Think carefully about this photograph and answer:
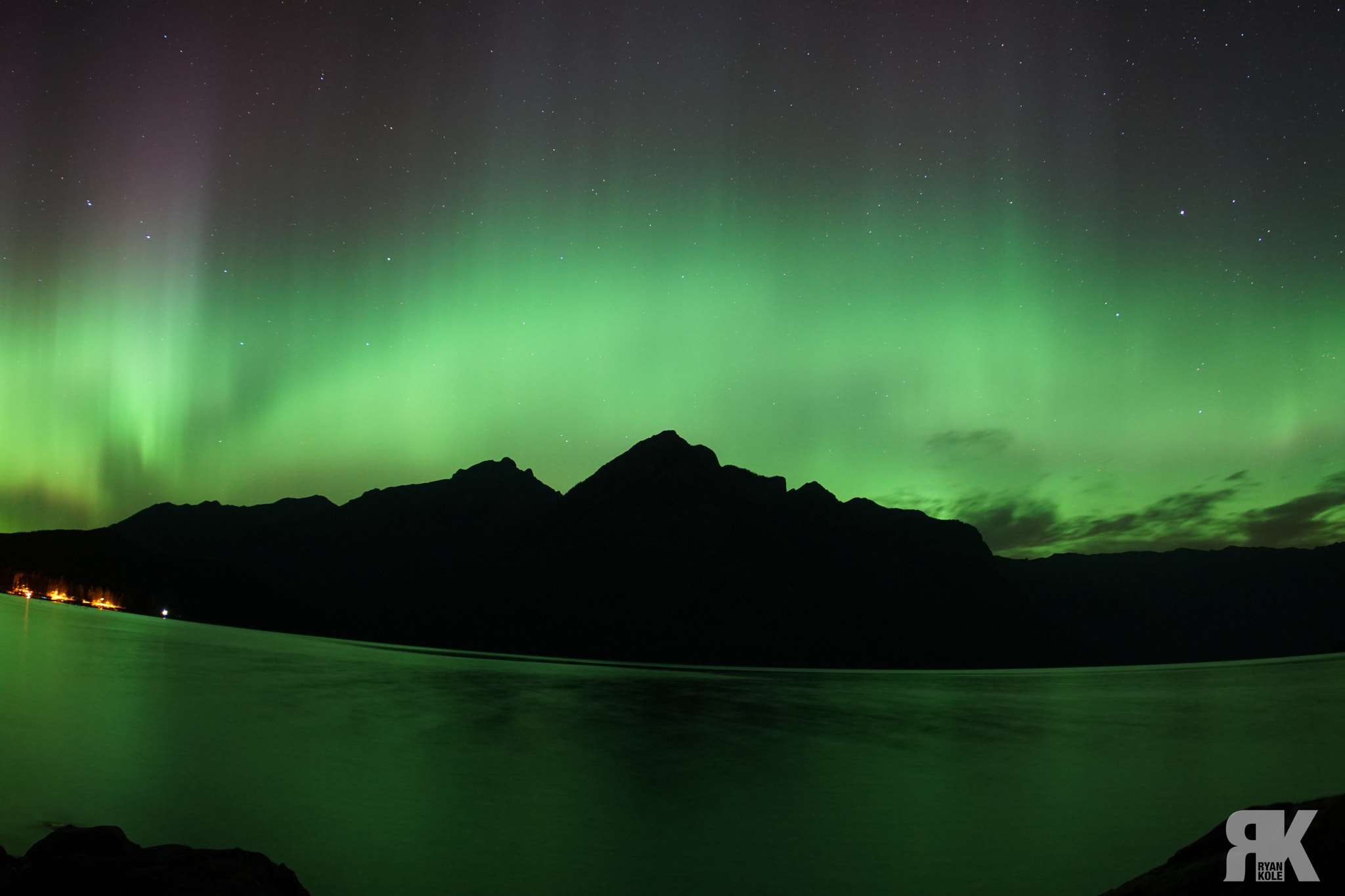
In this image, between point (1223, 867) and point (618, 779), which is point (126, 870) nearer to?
point (1223, 867)

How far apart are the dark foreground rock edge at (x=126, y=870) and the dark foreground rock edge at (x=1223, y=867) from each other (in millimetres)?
6595

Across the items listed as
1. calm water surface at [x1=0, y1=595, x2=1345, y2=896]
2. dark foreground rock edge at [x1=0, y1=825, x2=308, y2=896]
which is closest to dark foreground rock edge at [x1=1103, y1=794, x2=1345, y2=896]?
calm water surface at [x1=0, y1=595, x2=1345, y2=896]

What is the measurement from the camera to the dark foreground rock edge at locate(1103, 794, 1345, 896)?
5242 millimetres

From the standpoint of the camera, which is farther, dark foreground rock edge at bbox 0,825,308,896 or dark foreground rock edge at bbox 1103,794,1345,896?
dark foreground rock edge at bbox 0,825,308,896

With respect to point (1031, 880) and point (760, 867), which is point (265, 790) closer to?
point (760, 867)

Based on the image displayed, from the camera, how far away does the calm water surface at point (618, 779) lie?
10.6m

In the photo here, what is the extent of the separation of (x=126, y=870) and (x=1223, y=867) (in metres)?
7.68

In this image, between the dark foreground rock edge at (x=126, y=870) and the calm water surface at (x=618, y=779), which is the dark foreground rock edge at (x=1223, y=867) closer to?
the calm water surface at (x=618, y=779)

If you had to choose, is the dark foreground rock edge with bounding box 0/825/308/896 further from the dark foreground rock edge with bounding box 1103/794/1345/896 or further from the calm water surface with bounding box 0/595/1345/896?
the dark foreground rock edge with bounding box 1103/794/1345/896

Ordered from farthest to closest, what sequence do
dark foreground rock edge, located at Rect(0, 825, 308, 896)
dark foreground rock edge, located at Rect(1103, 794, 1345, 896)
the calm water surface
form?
1. the calm water surface
2. dark foreground rock edge, located at Rect(0, 825, 308, 896)
3. dark foreground rock edge, located at Rect(1103, 794, 1345, 896)

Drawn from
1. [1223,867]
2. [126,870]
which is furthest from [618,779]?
[1223,867]

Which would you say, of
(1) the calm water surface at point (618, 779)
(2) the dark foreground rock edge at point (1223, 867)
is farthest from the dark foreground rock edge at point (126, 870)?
(2) the dark foreground rock edge at point (1223, 867)

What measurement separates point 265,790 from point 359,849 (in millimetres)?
3227

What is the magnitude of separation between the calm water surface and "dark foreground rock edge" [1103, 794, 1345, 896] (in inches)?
156
